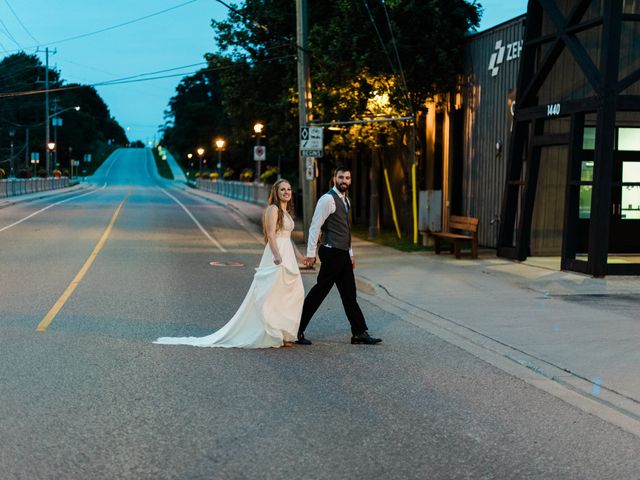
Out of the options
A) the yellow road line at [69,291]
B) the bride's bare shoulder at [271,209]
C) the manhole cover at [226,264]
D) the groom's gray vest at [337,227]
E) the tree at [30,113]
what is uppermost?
the tree at [30,113]

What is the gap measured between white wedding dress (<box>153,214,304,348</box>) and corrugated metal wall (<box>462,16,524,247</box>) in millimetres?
11766

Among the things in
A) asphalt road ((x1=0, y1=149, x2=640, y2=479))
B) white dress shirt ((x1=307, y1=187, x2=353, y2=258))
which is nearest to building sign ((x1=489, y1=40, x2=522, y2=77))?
asphalt road ((x1=0, y1=149, x2=640, y2=479))

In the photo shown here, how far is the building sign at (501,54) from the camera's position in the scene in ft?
64.3

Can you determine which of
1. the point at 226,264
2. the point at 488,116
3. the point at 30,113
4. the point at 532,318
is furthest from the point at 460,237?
the point at 30,113

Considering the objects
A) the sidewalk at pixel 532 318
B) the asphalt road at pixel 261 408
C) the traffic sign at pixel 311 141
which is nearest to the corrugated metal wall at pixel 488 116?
the sidewalk at pixel 532 318

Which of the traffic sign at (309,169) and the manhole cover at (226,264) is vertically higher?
the traffic sign at (309,169)

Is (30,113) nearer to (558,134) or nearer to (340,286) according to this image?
(558,134)

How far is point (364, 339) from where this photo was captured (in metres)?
9.61

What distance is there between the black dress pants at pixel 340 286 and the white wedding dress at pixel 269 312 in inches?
8.4

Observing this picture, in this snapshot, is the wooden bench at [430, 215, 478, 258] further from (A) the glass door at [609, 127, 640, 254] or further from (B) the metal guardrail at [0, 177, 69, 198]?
(B) the metal guardrail at [0, 177, 69, 198]

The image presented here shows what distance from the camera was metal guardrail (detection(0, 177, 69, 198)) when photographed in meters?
49.7

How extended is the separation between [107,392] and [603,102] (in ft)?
35.7

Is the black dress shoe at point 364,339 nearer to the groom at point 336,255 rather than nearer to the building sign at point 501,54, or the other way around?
the groom at point 336,255

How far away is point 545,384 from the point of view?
7801 millimetres
